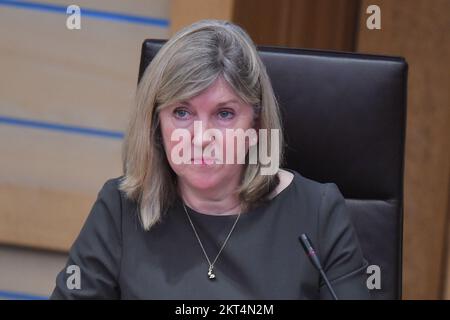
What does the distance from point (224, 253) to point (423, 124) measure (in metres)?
1.37

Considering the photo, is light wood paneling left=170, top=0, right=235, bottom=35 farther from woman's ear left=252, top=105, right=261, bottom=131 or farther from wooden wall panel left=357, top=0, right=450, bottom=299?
woman's ear left=252, top=105, right=261, bottom=131

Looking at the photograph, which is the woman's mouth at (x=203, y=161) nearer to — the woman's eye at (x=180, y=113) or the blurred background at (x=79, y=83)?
the woman's eye at (x=180, y=113)

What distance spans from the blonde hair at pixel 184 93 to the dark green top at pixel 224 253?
3 centimetres

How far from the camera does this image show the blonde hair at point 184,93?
56.5 inches

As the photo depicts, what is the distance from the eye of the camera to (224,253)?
4.96ft

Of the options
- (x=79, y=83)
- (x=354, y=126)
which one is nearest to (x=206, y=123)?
(x=354, y=126)

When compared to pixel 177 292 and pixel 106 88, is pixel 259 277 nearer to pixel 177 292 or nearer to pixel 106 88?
pixel 177 292

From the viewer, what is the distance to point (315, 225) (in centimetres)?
152

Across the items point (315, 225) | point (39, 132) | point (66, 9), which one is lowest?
point (315, 225)

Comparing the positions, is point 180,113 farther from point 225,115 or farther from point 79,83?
point 79,83

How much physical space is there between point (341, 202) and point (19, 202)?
123cm

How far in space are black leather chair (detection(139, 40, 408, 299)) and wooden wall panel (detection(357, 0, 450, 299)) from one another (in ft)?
3.23
